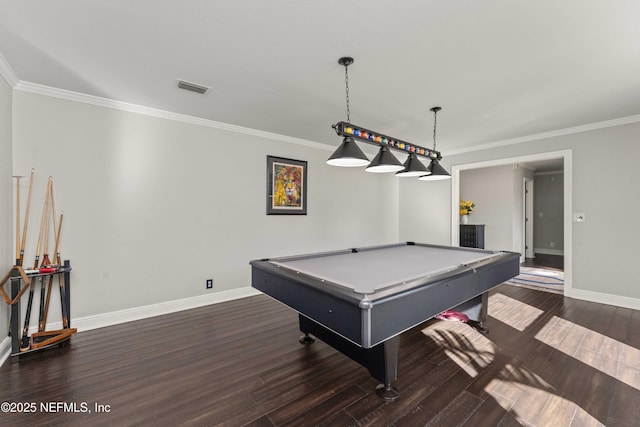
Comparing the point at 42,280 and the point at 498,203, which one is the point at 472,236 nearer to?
the point at 498,203

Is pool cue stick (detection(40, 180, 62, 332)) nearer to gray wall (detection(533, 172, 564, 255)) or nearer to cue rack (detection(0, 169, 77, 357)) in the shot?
cue rack (detection(0, 169, 77, 357))

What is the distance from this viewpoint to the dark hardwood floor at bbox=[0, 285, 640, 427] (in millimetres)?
1603

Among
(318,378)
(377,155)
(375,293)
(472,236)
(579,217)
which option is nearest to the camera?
(375,293)

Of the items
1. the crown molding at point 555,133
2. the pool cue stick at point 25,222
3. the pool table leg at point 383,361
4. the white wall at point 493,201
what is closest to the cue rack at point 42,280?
the pool cue stick at point 25,222

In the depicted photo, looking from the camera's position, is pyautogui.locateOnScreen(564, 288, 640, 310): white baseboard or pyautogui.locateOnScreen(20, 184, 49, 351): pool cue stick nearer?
pyautogui.locateOnScreen(20, 184, 49, 351): pool cue stick

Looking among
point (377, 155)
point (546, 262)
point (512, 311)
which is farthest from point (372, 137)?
point (546, 262)

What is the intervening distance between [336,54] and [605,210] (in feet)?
13.6

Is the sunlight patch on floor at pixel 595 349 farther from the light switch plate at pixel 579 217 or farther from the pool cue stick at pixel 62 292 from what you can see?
the pool cue stick at pixel 62 292

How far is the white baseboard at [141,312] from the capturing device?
2.67 meters

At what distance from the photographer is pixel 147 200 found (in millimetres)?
3172

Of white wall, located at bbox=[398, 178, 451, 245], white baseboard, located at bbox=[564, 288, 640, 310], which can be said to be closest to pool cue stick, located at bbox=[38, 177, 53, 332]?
white wall, located at bbox=[398, 178, 451, 245]

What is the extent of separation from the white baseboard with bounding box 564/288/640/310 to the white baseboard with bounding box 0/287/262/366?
14.9 feet

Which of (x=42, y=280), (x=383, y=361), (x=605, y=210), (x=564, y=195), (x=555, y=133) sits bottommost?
(x=383, y=361)

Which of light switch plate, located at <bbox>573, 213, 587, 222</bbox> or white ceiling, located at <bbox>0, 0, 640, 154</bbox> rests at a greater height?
white ceiling, located at <bbox>0, 0, 640, 154</bbox>
